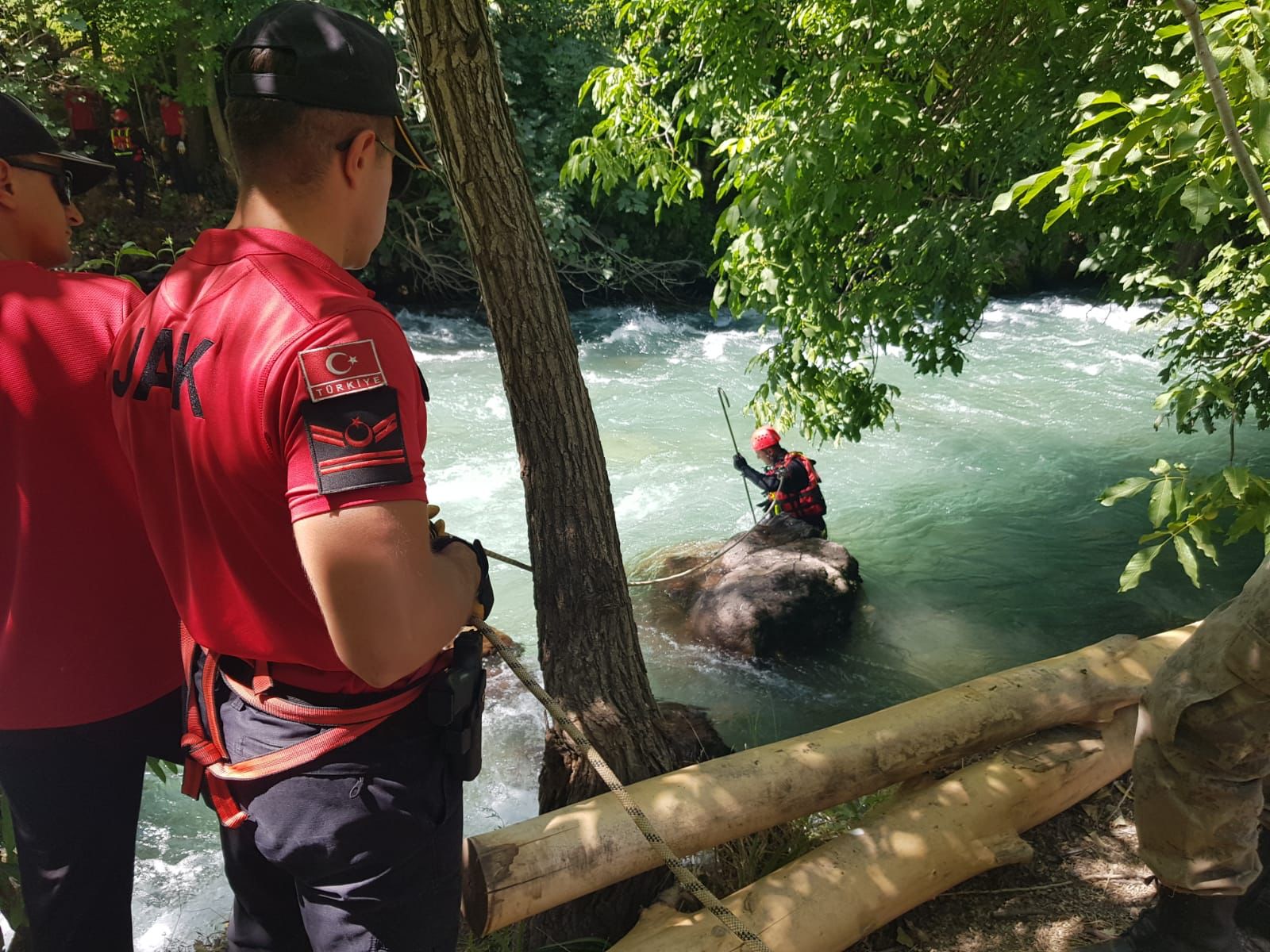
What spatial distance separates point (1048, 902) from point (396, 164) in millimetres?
2789

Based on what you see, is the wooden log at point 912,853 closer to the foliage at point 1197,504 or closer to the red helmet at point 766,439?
the foliage at point 1197,504

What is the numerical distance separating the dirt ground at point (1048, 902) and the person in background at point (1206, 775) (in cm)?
18

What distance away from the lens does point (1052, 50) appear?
4.26m

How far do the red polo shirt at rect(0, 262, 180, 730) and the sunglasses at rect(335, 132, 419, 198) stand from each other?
0.56m

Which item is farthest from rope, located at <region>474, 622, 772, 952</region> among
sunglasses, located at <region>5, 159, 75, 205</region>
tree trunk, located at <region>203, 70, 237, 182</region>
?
tree trunk, located at <region>203, 70, 237, 182</region>

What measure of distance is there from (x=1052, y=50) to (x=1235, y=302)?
67.7 inches

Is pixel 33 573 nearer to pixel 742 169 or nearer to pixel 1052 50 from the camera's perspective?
pixel 742 169

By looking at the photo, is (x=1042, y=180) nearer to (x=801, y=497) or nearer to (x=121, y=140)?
(x=801, y=497)

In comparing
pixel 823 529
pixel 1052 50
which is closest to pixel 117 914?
pixel 1052 50

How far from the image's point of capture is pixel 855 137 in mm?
3693

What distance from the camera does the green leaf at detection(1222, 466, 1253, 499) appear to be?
2129mm

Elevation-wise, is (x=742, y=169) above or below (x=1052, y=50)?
below

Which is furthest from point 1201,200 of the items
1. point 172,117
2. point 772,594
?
point 172,117

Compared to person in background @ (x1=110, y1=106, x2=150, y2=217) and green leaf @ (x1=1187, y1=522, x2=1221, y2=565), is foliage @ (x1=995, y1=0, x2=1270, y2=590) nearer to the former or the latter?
green leaf @ (x1=1187, y1=522, x2=1221, y2=565)
